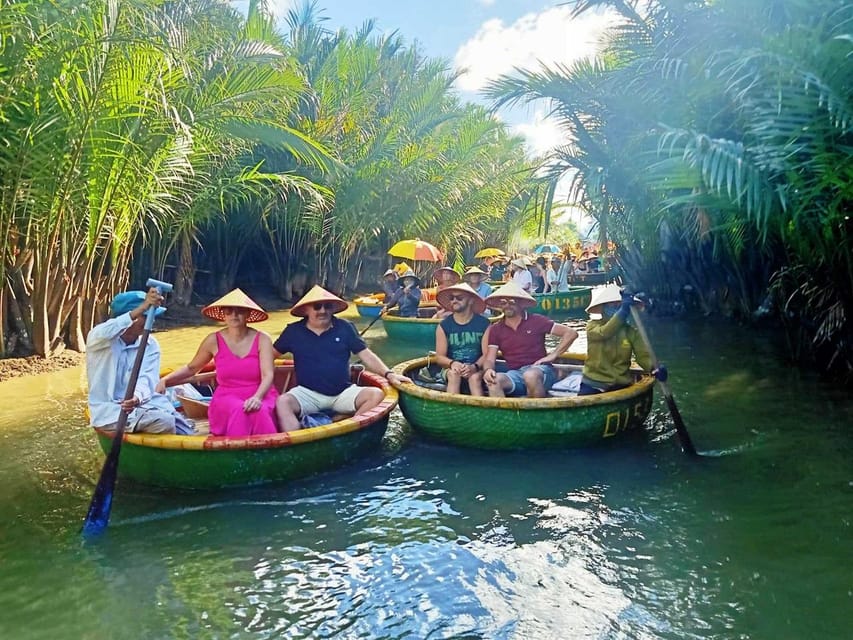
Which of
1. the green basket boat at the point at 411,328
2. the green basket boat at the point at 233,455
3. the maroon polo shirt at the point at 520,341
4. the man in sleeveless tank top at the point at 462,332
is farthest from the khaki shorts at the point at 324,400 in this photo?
the green basket boat at the point at 411,328

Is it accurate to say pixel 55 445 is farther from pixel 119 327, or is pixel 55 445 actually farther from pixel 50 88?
pixel 50 88

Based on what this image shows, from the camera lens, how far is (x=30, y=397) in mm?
7941

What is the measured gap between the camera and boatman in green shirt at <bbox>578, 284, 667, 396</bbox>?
5.90 m

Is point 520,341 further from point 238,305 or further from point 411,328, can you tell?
point 411,328

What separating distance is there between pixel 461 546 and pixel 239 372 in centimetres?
202

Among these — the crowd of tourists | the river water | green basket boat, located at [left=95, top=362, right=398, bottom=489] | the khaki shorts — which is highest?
the crowd of tourists

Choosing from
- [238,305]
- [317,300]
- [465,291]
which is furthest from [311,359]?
[465,291]

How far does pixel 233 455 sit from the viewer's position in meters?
4.79

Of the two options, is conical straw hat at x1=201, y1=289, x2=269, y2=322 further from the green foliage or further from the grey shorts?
the green foliage

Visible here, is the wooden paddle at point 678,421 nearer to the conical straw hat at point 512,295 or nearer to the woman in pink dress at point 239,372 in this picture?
the conical straw hat at point 512,295

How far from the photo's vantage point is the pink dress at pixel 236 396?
5039 mm

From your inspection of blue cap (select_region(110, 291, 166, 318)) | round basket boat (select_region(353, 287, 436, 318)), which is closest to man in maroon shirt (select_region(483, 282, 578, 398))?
blue cap (select_region(110, 291, 166, 318))

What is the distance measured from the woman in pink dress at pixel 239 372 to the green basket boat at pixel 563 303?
396 inches

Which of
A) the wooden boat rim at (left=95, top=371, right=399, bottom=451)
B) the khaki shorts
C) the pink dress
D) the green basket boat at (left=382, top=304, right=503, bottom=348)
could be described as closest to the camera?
the wooden boat rim at (left=95, top=371, right=399, bottom=451)
